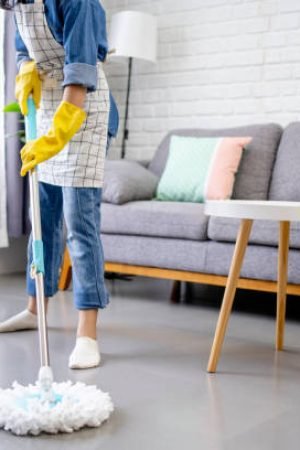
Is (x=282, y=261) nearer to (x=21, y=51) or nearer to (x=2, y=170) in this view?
(x=21, y=51)

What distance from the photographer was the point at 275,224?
2592 millimetres

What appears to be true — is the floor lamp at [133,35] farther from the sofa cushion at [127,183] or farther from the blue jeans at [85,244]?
the blue jeans at [85,244]

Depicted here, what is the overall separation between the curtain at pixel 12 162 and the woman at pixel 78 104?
5.01 feet

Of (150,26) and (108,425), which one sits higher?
(150,26)

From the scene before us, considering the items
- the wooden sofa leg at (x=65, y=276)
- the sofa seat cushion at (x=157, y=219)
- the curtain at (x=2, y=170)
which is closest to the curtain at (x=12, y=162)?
the curtain at (x=2, y=170)

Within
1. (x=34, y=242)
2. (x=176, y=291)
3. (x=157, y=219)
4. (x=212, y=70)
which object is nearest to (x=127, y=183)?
(x=157, y=219)

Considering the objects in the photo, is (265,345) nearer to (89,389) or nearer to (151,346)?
(151,346)

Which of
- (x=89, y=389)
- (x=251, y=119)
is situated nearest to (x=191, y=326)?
(x=89, y=389)

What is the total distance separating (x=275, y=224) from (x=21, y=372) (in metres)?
1.15

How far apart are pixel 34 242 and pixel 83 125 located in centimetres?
50

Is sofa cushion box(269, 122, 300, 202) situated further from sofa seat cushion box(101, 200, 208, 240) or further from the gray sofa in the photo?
sofa seat cushion box(101, 200, 208, 240)

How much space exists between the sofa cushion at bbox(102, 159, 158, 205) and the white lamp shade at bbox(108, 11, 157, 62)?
0.62 meters

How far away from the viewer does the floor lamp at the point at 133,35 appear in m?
3.65

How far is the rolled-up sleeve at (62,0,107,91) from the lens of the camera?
5.95ft
